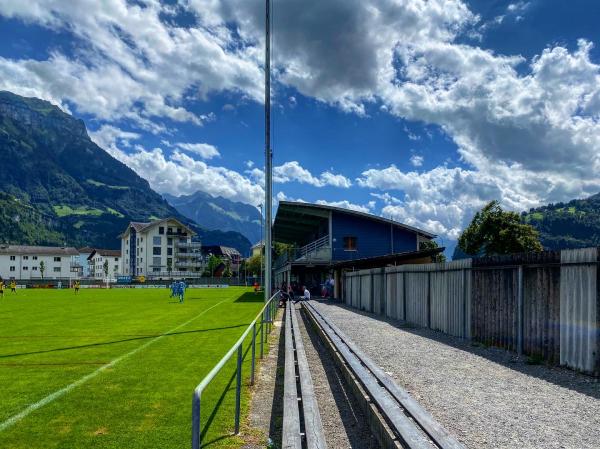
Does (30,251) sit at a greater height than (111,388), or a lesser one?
lesser

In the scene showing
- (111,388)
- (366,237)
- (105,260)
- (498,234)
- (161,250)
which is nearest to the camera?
(111,388)

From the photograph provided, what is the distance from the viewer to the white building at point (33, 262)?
410 ft

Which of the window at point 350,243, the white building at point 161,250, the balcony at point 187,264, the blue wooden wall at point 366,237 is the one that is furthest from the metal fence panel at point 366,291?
the balcony at point 187,264

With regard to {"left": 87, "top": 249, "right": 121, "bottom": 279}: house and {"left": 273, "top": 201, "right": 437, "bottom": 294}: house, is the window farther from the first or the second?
{"left": 87, "top": 249, "right": 121, "bottom": 279}: house

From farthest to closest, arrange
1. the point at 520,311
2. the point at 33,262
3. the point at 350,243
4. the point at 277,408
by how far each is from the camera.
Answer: the point at 33,262
the point at 350,243
the point at 520,311
the point at 277,408

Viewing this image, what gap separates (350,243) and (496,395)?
35340 millimetres

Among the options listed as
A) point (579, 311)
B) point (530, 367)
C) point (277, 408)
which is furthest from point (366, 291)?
point (277, 408)

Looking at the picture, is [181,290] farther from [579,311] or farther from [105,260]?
[105,260]

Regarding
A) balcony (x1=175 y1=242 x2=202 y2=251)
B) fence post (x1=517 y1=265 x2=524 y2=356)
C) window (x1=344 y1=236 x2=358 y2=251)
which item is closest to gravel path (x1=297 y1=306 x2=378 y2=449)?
fence post (x1=517 y1=265 x2=524 y2=356)

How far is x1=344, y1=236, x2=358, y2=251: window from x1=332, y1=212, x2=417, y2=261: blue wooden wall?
26 centimetres

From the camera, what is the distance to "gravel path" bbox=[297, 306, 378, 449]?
17.8ft

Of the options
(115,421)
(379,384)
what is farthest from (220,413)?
(379,384)

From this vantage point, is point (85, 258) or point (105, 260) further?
point (85, 258)

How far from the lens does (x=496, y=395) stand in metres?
6.83
